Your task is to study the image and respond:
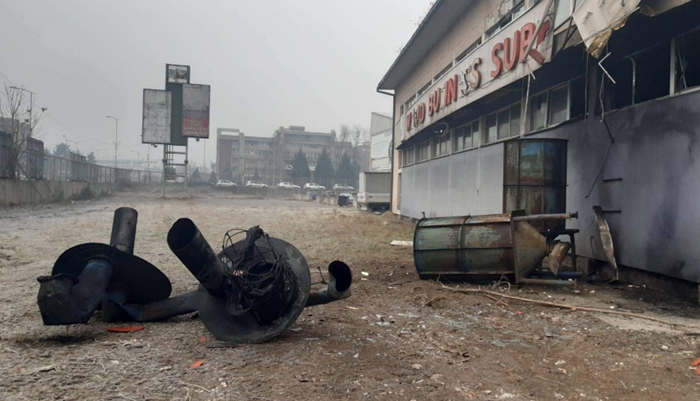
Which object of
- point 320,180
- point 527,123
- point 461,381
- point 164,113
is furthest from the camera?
point 320,180

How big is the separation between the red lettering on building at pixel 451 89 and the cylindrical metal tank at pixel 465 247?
6.09 metres

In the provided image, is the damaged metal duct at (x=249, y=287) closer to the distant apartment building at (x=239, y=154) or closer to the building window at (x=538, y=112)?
the building window at (x=538, y=112)

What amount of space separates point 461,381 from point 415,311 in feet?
6.69

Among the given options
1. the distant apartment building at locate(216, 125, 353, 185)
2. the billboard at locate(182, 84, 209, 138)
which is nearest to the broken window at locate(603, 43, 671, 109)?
the billboard at locate(182, 84, 209, 138)

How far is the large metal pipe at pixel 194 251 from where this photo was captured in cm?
386

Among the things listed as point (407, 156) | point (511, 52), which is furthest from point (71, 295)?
point (407, 156)

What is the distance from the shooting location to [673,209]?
237 inches

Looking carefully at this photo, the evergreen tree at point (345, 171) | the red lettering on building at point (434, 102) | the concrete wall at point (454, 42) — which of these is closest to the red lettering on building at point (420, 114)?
the red lettering on building at point (434, 102)

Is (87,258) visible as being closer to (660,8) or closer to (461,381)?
(461,381)

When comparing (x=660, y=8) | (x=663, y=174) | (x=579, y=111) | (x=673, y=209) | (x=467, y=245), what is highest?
(x=660, y=8)

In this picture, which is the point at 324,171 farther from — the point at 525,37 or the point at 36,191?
the point at 525,37

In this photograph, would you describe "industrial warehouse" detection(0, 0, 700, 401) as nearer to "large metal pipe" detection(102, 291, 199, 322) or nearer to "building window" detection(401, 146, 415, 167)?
"large metal pipe" detection(102, 291, 199, 322)

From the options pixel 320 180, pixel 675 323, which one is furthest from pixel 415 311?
pixel 320 180

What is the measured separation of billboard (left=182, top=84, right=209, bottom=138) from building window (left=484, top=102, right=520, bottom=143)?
3107 centimetres
